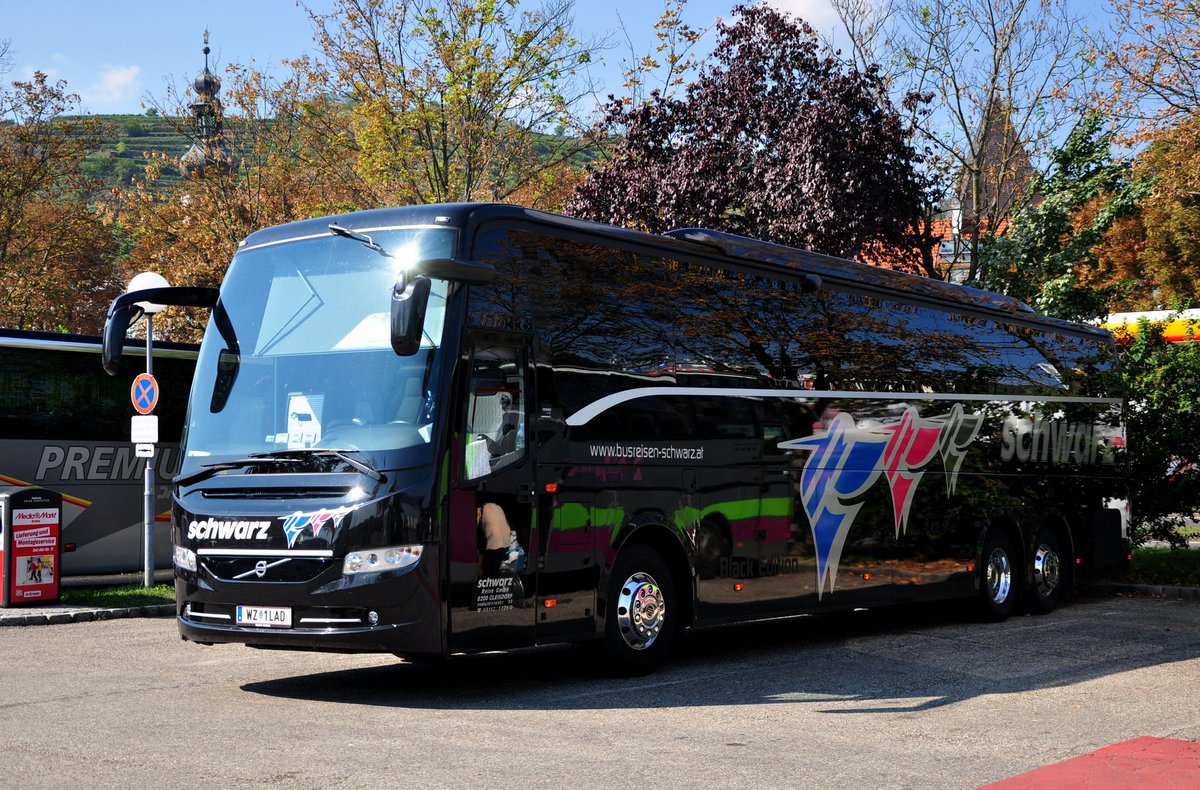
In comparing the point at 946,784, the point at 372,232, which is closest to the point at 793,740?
the point at 946,784

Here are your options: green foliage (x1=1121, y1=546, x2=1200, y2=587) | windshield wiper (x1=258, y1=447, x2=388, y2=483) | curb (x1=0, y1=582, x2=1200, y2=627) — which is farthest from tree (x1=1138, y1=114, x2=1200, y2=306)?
windshield wiper (x1=258, y1=447, x2=388, y2=483)

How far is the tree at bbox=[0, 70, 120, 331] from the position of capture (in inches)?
1494

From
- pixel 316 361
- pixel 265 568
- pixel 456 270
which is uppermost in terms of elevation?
pixel 456 270

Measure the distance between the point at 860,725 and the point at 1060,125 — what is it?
2309 cm

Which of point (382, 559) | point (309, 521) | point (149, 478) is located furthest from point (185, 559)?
point (149, 478)

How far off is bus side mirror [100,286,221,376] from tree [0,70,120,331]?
3024 centimetres

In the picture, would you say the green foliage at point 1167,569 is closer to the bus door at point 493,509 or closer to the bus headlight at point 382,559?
the bus door at point 493,509

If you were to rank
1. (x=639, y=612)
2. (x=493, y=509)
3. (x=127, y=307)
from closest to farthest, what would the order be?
(x=493, y=509), (x=127, y=307), (x=639, y=612)

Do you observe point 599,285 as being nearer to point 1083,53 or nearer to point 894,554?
point 894,554

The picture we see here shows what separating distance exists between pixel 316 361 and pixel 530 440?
5.18 ft

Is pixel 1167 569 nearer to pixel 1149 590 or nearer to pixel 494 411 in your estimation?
pixel 1149 590

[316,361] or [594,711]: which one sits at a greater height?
[316,361]

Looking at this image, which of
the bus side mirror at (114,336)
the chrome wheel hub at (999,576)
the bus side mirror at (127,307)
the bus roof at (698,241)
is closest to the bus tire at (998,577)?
the chrome wheel hub at (999,576)

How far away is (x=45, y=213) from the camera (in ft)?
147
